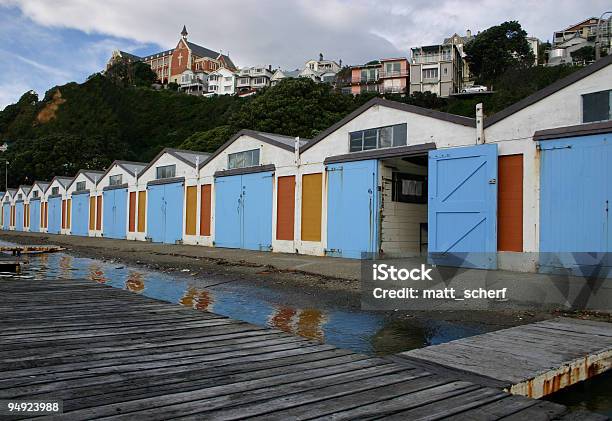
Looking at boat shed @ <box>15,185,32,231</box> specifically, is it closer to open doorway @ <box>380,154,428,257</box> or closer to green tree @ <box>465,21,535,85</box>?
open doorway @ <box>380,154,428,257</box>

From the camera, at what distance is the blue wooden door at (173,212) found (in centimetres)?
2648

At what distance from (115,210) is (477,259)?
2732cm

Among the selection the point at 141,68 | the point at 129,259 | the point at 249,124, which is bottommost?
the point at 129,259

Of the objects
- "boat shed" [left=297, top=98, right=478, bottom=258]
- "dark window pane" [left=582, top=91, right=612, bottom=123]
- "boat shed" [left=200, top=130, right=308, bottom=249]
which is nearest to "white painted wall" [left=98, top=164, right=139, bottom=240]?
"boat shed" [left=200, top=130, right=308, bottom=249]

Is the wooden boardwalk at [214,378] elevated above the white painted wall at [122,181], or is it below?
below

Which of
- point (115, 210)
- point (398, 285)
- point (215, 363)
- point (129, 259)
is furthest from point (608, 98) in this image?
point (115, 210)

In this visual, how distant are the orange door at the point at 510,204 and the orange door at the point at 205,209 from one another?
49.4 ft

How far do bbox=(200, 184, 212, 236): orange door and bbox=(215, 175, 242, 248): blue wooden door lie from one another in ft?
2.69

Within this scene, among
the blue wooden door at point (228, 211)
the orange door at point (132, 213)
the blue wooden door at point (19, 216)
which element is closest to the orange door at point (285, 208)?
the blue wooden door at point (228, 211)

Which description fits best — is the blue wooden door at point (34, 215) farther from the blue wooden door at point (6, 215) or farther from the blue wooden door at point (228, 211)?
the blue wooden door at point (228, 211)

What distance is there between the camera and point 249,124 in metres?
44.7

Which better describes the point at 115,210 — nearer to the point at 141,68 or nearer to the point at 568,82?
the point at 568,82

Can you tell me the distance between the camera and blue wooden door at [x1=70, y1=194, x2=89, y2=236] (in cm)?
3817

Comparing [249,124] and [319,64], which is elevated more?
[319,64]
